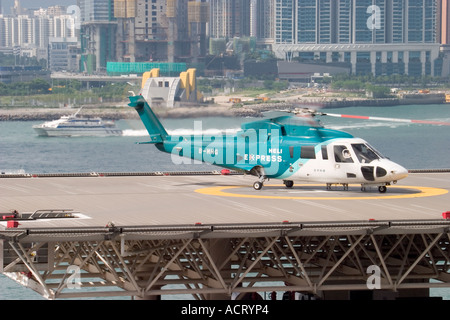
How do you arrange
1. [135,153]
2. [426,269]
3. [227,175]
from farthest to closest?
1. [135,153]
2. [227,175]
3. [426,269]

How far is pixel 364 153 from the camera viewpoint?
3294cm

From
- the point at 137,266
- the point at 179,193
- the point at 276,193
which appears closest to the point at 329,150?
the point at 276,193

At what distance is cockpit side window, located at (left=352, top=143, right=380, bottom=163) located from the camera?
3281 cm

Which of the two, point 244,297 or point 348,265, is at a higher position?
point 348,265

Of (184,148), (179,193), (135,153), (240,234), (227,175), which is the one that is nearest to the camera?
(240,234)

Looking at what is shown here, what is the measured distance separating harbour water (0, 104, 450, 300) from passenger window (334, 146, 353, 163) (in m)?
56.7

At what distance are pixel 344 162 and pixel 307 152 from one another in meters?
1.28

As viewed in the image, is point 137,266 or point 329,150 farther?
point 329,150

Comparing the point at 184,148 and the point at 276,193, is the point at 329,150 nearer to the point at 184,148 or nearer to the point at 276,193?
the point at 276,193

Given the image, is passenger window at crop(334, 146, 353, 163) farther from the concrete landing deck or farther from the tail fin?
the tail fin

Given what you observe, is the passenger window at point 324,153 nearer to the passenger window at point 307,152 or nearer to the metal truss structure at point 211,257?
the passenger window at point 307,152

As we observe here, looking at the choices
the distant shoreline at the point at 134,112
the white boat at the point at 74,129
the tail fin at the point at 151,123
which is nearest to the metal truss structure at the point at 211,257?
the tail fin at the point at 151,123
